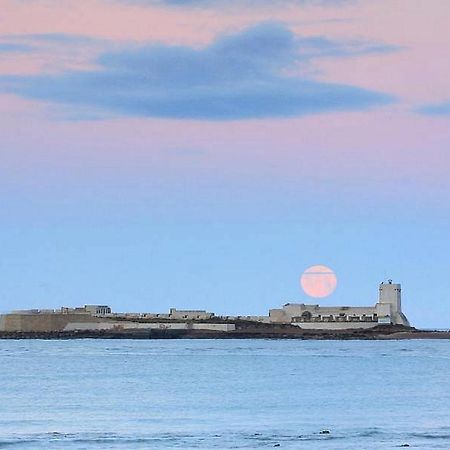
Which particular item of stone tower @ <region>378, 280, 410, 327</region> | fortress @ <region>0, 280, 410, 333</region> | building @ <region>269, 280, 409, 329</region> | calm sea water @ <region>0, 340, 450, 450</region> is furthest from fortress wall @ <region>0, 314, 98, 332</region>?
calm sea water @ <region>0, 340, 450, 450</region>

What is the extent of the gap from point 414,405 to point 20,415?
15004mm

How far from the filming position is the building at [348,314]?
497 ft

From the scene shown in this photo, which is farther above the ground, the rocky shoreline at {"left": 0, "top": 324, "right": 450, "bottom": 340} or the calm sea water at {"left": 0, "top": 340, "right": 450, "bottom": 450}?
the rocky shoreline at {"left": 0, "top": 324, "right": 450, "bottom": 340}

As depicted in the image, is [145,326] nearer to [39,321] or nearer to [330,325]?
[39,321]

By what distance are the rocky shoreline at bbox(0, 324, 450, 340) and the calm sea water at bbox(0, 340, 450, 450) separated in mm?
65245

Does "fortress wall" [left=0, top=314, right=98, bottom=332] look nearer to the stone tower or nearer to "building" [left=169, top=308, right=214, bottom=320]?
"building" [left=169, top=308, right=214, bottom=320]

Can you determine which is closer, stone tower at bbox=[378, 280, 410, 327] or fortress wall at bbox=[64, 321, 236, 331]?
stone tower at bbox=[378, 280, 410, 327]

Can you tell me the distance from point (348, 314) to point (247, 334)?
12.6 metres

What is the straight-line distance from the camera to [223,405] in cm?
4947

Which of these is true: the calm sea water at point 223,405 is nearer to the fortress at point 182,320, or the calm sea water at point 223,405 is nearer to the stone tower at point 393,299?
the stone tower at point 393,299

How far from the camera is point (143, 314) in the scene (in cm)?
17125

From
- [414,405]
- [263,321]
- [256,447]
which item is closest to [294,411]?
[414,405]

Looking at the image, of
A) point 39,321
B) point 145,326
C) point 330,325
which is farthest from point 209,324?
point 39,321

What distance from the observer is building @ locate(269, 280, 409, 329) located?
5965 inches
